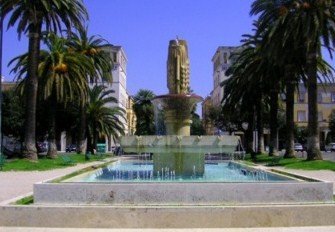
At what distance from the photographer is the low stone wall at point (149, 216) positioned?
9.61m

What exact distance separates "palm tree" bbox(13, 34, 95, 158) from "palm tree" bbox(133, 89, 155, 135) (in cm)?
5163

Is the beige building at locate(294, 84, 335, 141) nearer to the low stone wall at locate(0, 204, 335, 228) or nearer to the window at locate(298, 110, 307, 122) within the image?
the window at locate(298, 110, 307, 122)

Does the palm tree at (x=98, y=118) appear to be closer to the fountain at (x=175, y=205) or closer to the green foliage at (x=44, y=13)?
the green foliage at (x=44, y=13)

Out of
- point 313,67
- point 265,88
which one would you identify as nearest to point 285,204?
point 313,67

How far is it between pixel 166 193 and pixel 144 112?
278ft

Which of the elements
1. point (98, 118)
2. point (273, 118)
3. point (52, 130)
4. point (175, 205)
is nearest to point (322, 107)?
point (98, 118)

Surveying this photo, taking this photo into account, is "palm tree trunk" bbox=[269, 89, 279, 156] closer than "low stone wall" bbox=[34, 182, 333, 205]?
No

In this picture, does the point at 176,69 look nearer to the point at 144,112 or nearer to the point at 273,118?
the point at 273,118

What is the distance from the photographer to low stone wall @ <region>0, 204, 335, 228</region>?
961cm

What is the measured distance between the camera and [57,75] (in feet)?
126

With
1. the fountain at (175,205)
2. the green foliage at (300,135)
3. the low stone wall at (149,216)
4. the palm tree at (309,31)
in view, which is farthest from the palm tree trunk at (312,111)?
the green foliage at (300,135)

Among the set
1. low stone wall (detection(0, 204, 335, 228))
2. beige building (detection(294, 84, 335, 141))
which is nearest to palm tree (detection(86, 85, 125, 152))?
low stone wall (detection(0, 204, 335, 228))

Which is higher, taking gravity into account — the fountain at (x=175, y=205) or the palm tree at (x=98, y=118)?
the palm tree at (x=98, y=118)

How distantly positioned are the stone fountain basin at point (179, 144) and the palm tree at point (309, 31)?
54.2 ft
